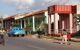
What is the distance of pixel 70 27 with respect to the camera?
148ft

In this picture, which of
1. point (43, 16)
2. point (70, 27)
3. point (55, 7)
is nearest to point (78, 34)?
point (70, 27)

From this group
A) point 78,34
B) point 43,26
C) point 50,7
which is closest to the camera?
point 78,34

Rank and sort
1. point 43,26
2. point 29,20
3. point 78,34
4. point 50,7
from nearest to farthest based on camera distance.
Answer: point 78,34, point 50,7, point 43,26, point 29,20

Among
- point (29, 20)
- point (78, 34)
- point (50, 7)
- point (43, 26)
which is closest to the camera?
point (78, 34)

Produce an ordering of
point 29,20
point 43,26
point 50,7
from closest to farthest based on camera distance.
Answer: point 50,7, point 43,26, point 29,20

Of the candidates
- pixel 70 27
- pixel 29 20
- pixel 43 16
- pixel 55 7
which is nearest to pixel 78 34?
pixel 70 27

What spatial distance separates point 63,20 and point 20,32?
23.9 ft

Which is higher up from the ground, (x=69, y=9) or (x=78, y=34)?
(x=69, y=9)

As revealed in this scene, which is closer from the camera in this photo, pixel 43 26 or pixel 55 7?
pixel 55 7

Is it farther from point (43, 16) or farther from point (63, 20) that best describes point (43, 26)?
point (63, 20)

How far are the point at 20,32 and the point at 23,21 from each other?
18644 mm

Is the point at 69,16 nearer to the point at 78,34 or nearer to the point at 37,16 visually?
the point at 78,34

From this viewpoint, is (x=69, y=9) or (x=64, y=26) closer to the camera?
(x=69, y=9)

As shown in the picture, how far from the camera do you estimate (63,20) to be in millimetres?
49000
